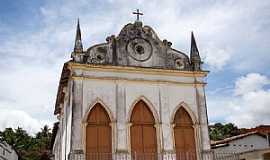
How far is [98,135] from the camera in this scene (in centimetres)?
1712

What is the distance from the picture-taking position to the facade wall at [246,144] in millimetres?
26469

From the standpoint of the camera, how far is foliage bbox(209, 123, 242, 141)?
144ft

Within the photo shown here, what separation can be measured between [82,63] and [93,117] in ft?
8.79

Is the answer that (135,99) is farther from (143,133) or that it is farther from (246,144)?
(246,144)

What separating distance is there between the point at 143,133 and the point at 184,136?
220cm

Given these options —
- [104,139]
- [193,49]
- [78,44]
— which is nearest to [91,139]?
[104,139]

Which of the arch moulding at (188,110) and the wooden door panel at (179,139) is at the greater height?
the arch moulding at (188,110)

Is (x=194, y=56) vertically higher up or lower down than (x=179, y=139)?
higher up

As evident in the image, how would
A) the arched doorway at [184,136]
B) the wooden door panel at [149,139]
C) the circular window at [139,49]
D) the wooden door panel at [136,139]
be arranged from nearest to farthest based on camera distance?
the wooden door panel at [136,139] → the wooden door panel at [149,139] → the arched doorway at [184,136] → the circular window at [139,49]

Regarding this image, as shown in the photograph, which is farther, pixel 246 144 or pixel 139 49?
pixel 246 144

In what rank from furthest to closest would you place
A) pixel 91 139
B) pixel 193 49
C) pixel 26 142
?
pixel 26 142, pixel 193 49, pixel 91 139

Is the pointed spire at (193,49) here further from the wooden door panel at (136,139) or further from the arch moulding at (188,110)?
the wooden door panel at (136,139)

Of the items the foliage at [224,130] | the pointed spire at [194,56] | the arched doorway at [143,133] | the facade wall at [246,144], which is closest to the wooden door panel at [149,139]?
the arched doorway at [143,133]

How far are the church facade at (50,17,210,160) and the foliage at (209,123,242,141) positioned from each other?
81.2 ft
